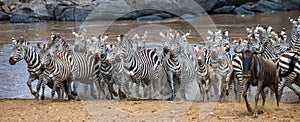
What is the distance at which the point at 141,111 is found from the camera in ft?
34.4

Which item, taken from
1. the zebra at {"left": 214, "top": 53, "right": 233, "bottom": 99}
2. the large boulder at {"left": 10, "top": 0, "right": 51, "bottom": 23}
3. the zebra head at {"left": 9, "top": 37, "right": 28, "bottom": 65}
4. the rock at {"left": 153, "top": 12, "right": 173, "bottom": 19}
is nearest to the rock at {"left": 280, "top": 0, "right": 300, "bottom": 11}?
the rock at {"left": 153, "top": 12, "right": 173, "bottom": 19}

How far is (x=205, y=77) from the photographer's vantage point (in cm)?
1203

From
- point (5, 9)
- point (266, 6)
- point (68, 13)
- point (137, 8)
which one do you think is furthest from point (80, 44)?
point (5, 9)

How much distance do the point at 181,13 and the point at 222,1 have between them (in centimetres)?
365

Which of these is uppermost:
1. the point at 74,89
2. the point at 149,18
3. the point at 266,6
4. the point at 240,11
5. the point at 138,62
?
the point at 266,6

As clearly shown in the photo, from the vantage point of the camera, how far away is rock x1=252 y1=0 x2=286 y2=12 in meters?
36.1

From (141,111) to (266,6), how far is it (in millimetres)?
27521

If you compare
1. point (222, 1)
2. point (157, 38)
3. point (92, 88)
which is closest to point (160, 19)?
point (222, 1)

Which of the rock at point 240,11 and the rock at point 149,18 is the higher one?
the rock at point 240,11

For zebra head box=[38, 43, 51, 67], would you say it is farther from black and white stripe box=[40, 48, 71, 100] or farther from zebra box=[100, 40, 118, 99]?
zebra box=[100, 40, 118, 99]

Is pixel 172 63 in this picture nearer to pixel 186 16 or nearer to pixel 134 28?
pixel 134 28

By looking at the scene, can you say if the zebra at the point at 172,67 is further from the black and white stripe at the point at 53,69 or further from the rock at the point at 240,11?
the rock at the point at 240,11

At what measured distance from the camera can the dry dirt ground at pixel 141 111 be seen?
9758 millimetres

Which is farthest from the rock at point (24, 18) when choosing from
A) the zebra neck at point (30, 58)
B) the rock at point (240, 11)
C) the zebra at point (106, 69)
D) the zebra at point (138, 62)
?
the zebra at point (106, 69)
